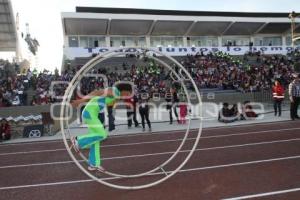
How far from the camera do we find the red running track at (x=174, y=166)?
6.84m

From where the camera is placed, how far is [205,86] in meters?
30.2

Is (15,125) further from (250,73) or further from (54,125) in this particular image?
(250,73)

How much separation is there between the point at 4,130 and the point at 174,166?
31.0 ft

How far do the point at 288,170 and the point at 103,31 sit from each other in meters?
47.1

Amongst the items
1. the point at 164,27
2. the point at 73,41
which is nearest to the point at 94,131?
the point at 73,41

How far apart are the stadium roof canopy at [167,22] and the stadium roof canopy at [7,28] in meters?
7.40

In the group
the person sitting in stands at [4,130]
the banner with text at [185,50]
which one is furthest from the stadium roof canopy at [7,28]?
the person sitting in stands at [4,130]

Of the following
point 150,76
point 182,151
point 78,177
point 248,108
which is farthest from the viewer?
point 150,76

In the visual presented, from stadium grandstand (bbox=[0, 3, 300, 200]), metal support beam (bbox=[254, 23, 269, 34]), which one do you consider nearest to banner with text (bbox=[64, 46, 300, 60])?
stadium grandstand (bbox=[0, 3, 300, 200])

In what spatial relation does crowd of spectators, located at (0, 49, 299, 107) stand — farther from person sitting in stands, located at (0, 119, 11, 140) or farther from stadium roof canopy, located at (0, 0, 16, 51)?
stadium roof canopy, located at (0, 0, 16, 51)

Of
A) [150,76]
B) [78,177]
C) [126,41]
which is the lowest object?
[78,177]

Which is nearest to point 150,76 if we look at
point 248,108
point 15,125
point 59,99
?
point 59,99

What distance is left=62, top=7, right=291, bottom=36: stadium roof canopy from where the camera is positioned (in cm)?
4972

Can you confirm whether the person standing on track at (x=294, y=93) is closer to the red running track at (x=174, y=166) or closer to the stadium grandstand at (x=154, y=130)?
the stadium grandstand at (x=154, y=130)
